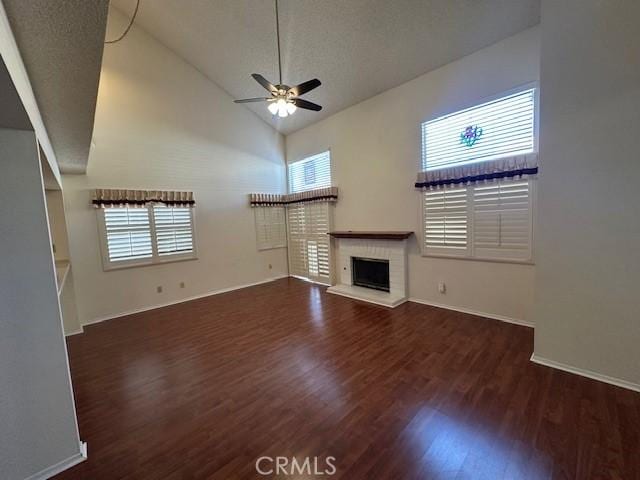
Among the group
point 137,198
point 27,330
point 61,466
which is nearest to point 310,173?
point 137,198

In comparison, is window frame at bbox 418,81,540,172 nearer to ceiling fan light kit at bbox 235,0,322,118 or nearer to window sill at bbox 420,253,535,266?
window sill at bbox 420,253,535,266

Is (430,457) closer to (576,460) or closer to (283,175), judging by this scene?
(576,460)

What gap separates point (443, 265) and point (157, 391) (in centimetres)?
389

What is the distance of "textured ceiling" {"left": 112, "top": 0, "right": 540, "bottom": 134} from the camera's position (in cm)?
314

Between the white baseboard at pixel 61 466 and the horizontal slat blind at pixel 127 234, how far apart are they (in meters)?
3.36

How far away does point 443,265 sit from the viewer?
4090 millimetres

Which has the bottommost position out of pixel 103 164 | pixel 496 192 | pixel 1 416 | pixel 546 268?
pixel 1 416

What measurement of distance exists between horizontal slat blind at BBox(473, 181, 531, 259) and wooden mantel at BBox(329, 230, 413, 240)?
1037mm

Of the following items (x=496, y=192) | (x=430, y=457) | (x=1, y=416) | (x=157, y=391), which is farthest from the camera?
(x=496, y=192)

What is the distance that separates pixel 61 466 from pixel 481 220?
461 centimetres

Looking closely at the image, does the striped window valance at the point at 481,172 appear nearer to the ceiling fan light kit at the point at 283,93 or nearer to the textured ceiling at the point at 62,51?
the ceiling fan light kit at the point at 283,93

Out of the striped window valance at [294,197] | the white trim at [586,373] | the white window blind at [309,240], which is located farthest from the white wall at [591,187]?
the white window blind at [309,240]

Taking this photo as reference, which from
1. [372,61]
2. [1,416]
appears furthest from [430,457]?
[372,61]

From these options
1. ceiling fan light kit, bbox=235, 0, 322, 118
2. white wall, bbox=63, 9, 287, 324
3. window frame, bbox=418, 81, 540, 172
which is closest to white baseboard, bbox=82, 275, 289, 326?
white wall, bbox=63, 9, 287, 324
